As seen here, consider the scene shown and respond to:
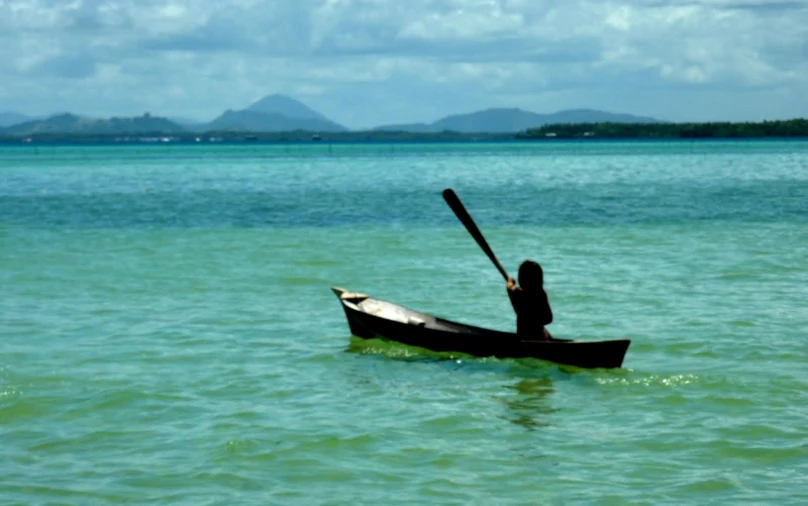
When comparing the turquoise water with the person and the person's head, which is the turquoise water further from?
the person's head

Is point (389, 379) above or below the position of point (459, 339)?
below

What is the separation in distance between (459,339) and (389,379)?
45.3 inches

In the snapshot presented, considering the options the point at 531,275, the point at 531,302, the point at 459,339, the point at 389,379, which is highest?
the point at 531,275

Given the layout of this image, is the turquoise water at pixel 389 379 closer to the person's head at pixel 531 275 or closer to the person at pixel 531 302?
the person at pixel 531 302

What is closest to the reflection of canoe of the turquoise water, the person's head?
the turquoise water

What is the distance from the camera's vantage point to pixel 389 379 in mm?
14742

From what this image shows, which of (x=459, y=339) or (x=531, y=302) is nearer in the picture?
(x=531, y=302)

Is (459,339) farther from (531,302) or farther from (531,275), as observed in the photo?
(531,275)

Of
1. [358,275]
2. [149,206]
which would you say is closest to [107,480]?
[358,275]

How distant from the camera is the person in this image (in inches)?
566

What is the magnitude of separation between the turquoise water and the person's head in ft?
A: 3.40

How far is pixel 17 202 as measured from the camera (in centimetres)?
5588

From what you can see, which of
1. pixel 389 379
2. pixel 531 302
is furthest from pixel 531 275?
pixel 389 379

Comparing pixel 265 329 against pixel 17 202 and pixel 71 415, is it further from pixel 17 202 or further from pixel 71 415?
pixel 17 202
